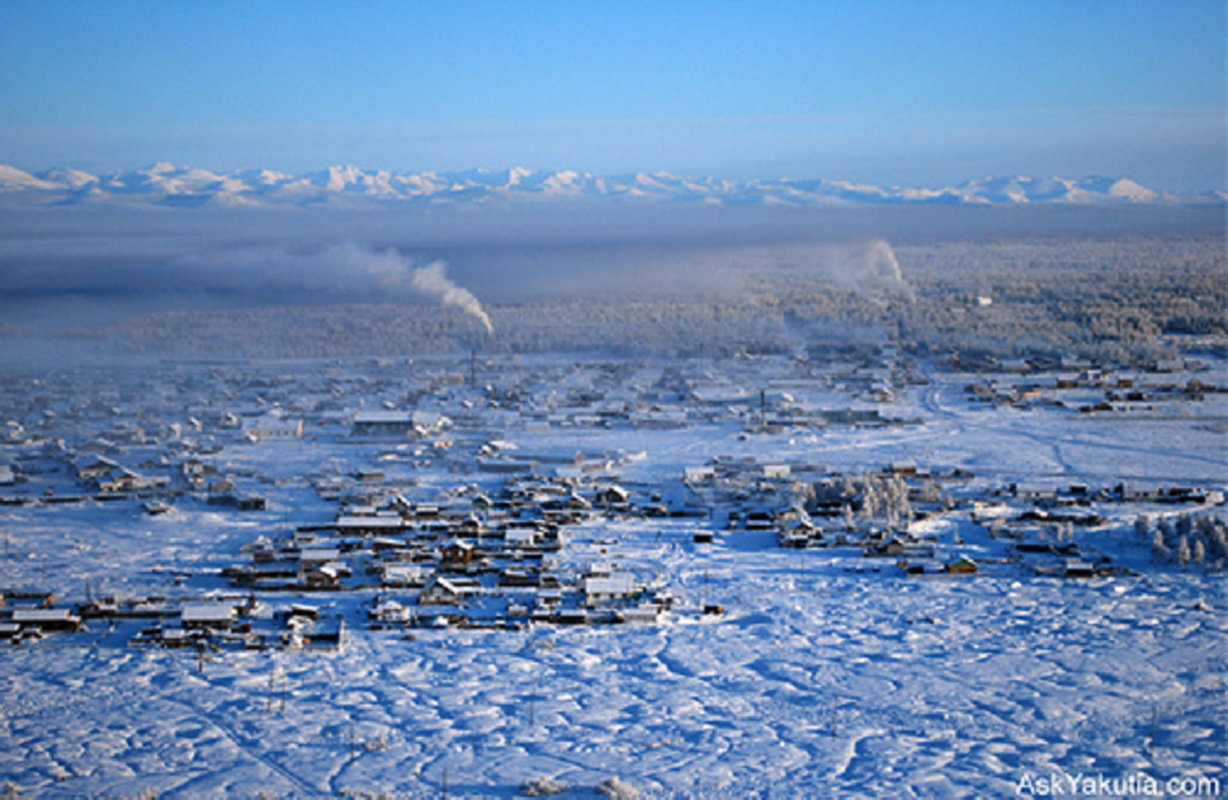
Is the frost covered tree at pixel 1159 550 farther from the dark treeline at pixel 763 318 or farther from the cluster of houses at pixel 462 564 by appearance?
the dark treeline at pixel 763 318

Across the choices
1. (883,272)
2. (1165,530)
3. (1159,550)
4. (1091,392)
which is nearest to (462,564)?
(1159,550)

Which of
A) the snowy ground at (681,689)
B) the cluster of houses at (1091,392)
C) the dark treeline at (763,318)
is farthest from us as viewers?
the dark treeline at (763,318)

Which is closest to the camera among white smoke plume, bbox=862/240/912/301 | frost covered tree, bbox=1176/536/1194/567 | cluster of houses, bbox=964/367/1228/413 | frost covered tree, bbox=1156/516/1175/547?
frost covered tree, bbox=1176/536/1194/567

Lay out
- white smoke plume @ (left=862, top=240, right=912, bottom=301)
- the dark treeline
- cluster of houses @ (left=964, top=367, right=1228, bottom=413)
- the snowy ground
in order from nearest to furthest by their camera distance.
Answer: the snowy ground < cluster of houses @ (left=964, top=367, right=1228, bottom=413) < the dark treeline < white smoke plume @ (left=862, top=240, right=912, bottom=301)

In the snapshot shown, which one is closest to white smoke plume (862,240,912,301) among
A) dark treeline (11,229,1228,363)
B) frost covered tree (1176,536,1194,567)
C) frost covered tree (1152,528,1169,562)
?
dark treeline (11,229,1228,363)

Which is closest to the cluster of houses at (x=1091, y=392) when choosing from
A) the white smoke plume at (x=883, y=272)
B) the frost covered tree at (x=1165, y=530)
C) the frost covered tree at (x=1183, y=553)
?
the frost covered tree at (x=1165, y=530)

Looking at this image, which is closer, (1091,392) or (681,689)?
(681,689)

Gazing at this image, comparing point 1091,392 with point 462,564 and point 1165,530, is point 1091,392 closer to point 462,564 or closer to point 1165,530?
point 1165,530

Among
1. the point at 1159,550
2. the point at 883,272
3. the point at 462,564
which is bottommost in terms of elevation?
the point at 462,564

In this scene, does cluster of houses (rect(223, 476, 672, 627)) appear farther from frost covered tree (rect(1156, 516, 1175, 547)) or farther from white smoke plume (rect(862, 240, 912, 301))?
white smoke plume (rect(862, 240, 912, 301))
